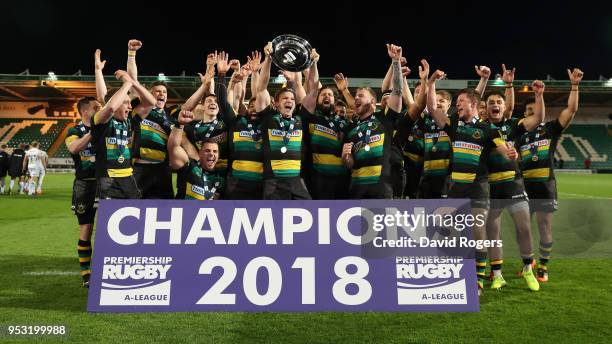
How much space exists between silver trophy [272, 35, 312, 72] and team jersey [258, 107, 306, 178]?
558 millimetres

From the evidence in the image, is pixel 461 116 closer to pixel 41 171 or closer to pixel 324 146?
pixel 324 146

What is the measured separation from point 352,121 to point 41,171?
14992mm

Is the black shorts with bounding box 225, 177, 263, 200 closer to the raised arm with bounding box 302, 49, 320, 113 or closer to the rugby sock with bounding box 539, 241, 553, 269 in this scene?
the raised arm with bounding box 302, 49, 320, 113

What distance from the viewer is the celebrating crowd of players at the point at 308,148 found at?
484 cm

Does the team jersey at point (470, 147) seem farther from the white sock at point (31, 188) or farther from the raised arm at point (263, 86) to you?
the white sock at point (31, 188)

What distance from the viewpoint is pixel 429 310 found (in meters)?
3.96

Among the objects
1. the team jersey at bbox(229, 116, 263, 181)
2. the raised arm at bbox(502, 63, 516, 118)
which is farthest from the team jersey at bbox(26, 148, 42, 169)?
the raised arm at bbox(502, 63, 516, 118)

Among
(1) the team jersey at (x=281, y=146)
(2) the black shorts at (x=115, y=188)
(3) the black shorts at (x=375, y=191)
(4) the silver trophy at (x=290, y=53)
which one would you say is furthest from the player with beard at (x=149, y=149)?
(3) the black shorts at (x=375, y=191)

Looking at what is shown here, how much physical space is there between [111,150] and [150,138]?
0.62 m

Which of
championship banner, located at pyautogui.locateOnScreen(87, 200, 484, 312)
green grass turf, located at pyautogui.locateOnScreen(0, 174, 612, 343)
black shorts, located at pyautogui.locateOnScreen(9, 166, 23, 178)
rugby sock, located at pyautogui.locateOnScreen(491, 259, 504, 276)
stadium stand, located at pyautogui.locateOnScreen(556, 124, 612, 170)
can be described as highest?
stadium stand, located at pyautogui.locateOnScreen(556, 124, 612, 170)

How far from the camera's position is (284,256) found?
13.3 feet

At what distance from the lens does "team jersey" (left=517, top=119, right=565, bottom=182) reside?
5785 millimetres

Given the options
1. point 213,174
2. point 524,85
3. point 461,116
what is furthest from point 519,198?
point 524,85

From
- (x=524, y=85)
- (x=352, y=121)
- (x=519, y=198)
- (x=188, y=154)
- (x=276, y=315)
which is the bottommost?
(x=276, y=315)
